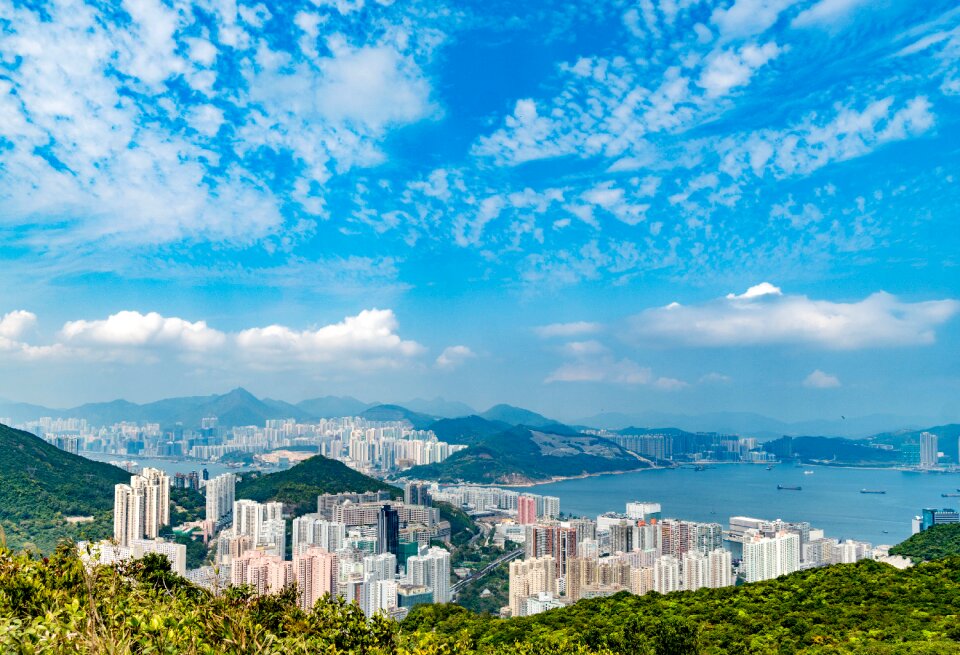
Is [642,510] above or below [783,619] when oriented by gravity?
below

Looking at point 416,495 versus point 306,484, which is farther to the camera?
point 416,495

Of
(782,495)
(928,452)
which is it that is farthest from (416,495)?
(928,452)

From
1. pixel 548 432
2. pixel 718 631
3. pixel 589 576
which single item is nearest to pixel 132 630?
pixel 718 631

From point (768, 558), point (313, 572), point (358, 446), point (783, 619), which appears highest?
point (783, 619)

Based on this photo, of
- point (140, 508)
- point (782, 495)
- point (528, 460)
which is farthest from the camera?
point (528, 460)

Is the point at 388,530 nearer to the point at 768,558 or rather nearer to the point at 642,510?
the point at 768,558

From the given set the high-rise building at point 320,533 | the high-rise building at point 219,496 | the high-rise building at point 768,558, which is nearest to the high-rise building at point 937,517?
the high-rise building at point 768,558
